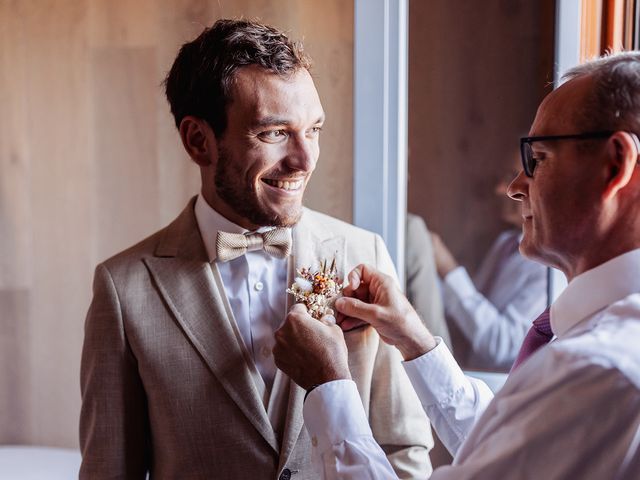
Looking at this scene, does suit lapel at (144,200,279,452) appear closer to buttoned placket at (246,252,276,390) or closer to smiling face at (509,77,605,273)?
buttoned placket at (246,252,276,390)

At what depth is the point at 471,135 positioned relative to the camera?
242 centimetres

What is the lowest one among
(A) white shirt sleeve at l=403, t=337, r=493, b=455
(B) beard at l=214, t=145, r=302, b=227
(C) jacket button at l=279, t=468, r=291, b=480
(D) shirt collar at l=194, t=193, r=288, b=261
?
(C) jacket button at l=279, t=468, r=291, b=480

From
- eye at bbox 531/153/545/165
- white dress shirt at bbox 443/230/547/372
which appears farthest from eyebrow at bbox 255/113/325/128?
white dress shirt at bbox 443/230/547/372

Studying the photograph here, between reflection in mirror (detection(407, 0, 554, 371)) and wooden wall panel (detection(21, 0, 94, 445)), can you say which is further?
wooden wall panel (detection(21, 0, 94, 445))

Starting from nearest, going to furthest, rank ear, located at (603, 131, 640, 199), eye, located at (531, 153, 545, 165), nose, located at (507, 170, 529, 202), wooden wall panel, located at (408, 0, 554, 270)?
1. ear, located at (603, 131, 640, 199)
2. eye, located at (531, 153, 545, 165)
3. nose, located at (507, 170, 529, 202)
4. wooden wall panel, located at (408, 0, 554, 270)

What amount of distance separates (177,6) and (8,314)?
4.03 feet

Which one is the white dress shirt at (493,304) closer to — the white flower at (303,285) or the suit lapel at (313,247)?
the suit lapel at (313,247)

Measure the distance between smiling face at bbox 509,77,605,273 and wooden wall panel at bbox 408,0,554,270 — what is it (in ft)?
3.23

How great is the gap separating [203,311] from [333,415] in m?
0.45

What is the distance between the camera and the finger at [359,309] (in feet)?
5.47

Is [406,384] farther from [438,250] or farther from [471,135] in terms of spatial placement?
[471,135]

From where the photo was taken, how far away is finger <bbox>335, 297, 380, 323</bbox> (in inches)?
65.6

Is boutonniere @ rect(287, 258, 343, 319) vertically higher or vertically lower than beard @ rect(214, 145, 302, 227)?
lower

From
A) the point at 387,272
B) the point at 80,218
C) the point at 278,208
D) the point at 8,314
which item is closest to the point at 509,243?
the point at 387,272
